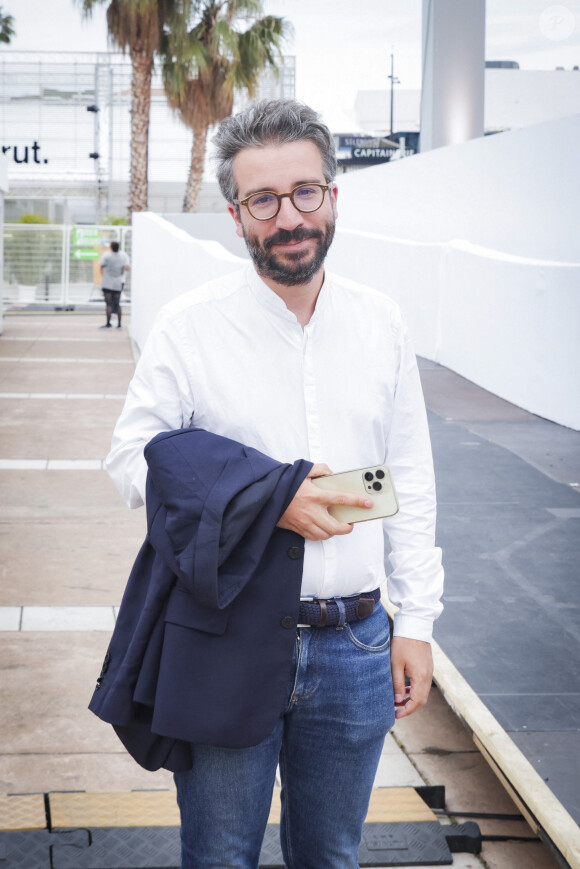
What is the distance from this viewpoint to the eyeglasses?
69.2 inches

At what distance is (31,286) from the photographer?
82.5 ft

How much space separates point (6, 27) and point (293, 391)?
36093 millimetres

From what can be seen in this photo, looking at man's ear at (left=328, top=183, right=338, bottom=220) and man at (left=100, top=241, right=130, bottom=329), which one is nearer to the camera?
man's ear at (left=328, top=183, right=338, bottom=220)

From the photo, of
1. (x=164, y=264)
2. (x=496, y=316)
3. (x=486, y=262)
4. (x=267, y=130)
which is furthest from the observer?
(x=164, y=264)

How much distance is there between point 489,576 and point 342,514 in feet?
11.1

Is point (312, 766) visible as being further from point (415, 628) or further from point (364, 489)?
point (364, 489)

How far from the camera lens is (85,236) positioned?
24.8 meters

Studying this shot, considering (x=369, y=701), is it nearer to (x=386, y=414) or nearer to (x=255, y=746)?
(x=255, y=746)

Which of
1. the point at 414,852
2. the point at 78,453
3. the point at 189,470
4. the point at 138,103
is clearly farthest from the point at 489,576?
the point at 138,103

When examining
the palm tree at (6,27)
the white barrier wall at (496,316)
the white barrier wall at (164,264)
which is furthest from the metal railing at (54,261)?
the palm tree at (6,27)

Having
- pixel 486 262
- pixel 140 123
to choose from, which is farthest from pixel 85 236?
pixel 486 262

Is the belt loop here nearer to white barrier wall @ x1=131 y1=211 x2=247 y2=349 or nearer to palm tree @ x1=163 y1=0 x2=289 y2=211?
white barrier wall @ x1=131 y1=211 x2=247 y2=349

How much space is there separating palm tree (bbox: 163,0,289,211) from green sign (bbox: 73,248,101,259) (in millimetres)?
4018

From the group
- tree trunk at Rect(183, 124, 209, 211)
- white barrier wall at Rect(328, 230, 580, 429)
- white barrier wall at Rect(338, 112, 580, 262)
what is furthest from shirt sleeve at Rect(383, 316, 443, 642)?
tree trunk at Rect(183, 124, 209, 211)
